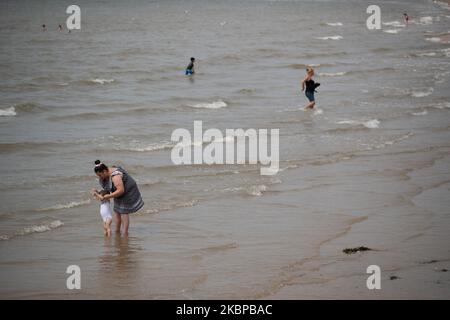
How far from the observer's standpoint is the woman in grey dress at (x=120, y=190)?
978cm

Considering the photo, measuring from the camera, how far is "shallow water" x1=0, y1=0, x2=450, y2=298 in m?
9.18

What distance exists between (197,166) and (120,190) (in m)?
5.32

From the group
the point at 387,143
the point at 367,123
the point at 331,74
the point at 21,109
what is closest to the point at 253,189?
the point at 387,143

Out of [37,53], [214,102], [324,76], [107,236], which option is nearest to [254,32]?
[37,53]

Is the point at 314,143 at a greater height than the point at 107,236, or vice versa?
the point at 314,143

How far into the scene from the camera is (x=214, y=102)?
24.1 meters

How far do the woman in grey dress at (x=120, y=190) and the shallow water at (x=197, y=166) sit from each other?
1.14 feet

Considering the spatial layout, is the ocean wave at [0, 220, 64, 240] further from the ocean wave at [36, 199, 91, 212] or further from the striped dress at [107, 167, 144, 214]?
the striped dress at [107, 167, 144, 214]

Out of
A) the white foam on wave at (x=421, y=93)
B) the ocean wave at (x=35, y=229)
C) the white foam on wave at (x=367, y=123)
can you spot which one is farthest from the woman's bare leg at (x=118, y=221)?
the white foam on wave at (x=421, y=93)

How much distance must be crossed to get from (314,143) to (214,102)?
7331mm

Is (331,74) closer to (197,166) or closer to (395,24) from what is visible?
(197,166)

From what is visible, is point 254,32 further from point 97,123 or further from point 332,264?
point 332,264

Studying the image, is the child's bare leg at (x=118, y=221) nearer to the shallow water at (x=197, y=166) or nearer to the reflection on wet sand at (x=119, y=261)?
the reflection on wet sand at (x=119, y=261)

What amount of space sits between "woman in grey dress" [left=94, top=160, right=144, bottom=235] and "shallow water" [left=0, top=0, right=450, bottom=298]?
1.14 feet
